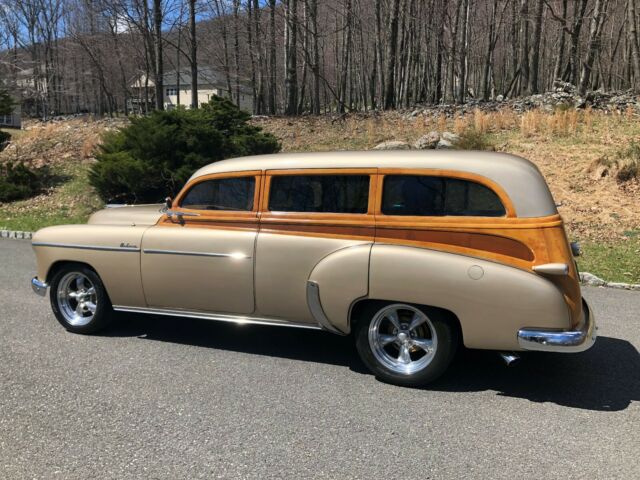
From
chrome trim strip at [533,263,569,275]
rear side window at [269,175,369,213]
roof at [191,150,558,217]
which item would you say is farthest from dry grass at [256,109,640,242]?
rear side window at [269,175,369,213]

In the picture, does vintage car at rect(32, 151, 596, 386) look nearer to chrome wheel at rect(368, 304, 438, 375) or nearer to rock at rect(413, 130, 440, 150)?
chrome wheel at rect(368, 304, 438, 375)

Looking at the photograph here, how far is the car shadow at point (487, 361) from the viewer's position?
4.02 m

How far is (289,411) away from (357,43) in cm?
5351

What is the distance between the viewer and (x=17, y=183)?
16.3 m

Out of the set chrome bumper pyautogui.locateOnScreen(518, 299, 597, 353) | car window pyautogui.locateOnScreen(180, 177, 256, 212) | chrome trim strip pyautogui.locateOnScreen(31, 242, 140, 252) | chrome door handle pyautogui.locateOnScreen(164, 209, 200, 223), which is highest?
car window pyautogui.locateOnScreen(180, 177, 256, 212)

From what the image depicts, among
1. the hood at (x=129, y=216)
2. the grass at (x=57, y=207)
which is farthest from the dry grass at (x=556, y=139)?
the hood at (x=129, y=216)

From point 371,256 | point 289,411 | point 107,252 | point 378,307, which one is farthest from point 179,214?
point 289,411

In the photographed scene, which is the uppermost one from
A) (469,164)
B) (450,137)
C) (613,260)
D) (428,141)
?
(450,137)

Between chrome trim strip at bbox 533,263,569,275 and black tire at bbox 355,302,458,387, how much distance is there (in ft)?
2.51

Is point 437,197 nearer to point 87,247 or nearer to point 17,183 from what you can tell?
point 87,247

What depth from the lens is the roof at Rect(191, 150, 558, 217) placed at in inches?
149

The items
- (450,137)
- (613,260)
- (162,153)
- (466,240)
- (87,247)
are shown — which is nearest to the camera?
(466,240)

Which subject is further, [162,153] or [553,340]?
[162,153]

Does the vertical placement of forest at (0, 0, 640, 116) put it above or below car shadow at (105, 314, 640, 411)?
above
